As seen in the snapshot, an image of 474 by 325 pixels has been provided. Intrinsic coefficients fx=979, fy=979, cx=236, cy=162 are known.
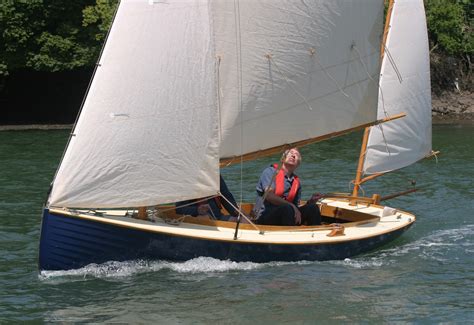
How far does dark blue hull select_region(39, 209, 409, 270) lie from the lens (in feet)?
41.6

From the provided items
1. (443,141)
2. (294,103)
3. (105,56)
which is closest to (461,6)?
(443,141)

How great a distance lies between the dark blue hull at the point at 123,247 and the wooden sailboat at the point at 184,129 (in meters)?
0.01

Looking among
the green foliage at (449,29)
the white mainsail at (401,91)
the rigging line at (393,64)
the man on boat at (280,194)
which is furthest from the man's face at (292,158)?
the green foliage at (449,29)

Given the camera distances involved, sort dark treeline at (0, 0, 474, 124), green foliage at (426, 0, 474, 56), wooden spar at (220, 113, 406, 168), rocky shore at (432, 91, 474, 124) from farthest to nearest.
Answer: green foliage at (426, 0, 474, 56)
rocky shore at (432, 91, 474, 124)
dark treeline at (0, 0, 474, 124)
wooden spar at (220, 113, 406, 168)

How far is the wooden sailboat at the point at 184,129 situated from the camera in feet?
41.6

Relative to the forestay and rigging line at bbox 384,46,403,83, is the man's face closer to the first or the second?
the forestay

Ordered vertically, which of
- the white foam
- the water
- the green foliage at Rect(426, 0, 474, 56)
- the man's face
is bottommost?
the water

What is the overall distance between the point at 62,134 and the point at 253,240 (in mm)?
20829

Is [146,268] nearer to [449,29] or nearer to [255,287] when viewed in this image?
[255,287]

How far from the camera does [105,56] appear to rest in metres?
12.7

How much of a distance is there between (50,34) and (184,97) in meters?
26.4

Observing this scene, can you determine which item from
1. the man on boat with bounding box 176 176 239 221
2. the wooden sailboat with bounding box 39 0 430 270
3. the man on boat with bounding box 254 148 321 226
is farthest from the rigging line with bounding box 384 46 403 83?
the man on boat with bounding box 176 176 239 221

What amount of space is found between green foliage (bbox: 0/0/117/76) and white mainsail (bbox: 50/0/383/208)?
23.0m

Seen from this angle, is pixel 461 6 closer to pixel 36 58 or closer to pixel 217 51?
pixel 36 58
